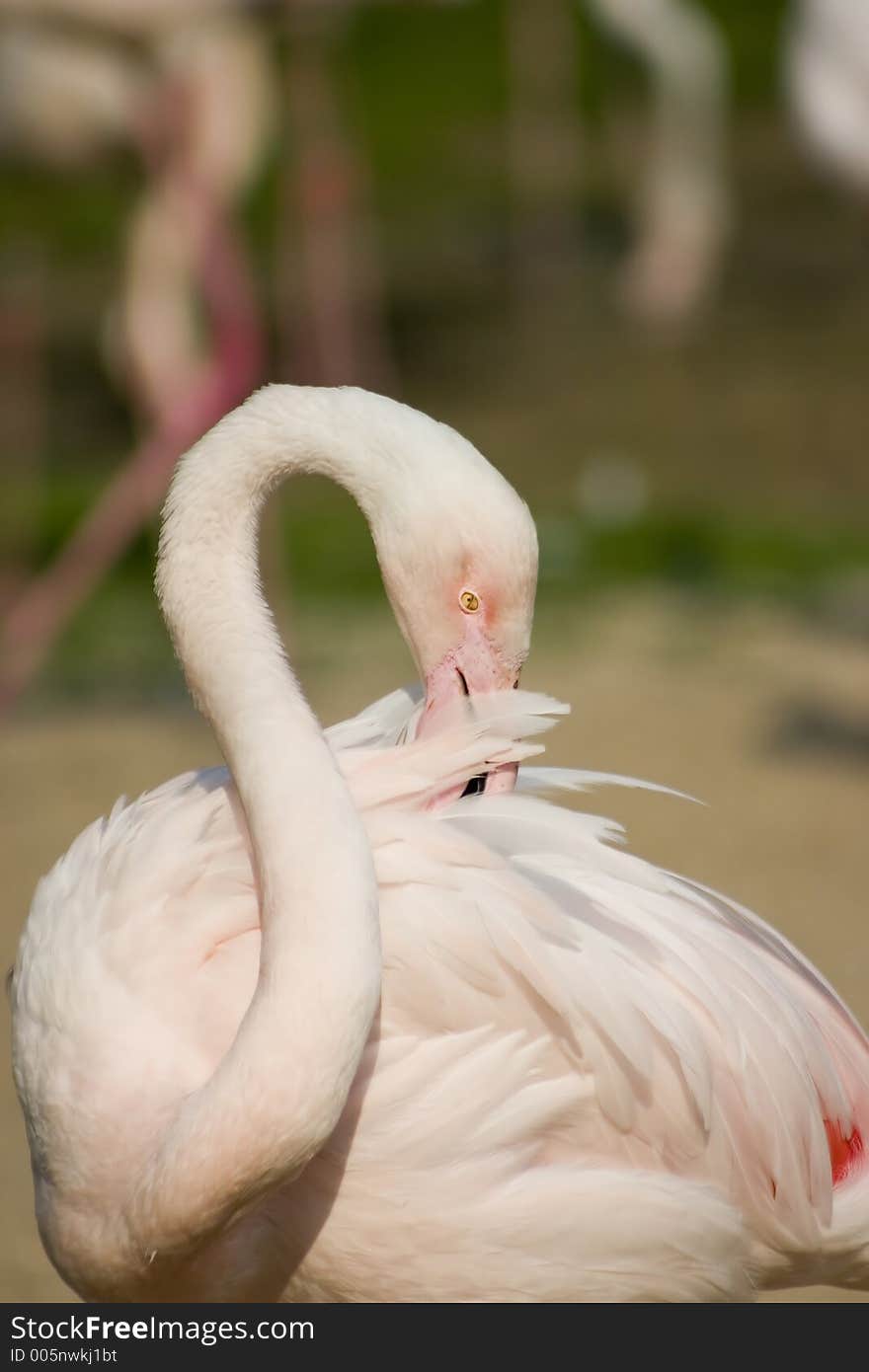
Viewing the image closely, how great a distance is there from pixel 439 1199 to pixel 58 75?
209 inches

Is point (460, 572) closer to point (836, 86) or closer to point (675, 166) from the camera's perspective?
point (836, 86)

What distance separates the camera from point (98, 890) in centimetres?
284

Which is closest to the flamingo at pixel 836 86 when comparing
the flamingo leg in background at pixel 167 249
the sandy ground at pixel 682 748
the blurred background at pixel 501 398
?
the blurred background at pixel 501 398

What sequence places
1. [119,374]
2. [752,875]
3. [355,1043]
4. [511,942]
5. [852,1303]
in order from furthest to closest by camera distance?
[119,374] < [752,875] < [852,1303] < [511,942] < [355,1043]

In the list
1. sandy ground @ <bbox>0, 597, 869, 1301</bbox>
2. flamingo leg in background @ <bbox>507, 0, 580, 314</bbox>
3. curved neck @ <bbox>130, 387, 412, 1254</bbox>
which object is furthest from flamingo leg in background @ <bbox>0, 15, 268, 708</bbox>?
flamingo leg in background @ <bbox>507, 0, 580, 314</bbox>

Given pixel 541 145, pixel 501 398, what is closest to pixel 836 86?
pixel 501 398

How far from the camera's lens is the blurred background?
591 centimetres

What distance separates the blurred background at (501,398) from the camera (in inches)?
233

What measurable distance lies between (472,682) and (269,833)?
41cm

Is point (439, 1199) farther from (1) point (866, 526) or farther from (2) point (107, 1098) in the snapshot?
(1) point (866, 526)

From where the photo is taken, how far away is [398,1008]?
8.93 ft

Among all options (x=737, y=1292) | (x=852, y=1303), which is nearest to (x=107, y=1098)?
(x=737, y=1292)

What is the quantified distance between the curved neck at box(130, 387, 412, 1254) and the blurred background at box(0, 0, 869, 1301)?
1.07m

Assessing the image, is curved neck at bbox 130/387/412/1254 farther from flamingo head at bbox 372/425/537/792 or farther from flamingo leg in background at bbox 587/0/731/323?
flamingo leg in background at bbox 587/0/731/323
